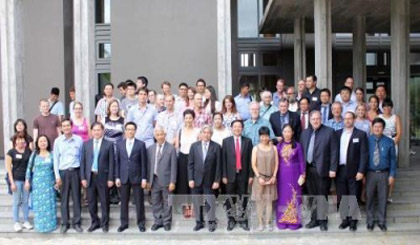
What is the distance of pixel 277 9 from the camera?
42.0ft

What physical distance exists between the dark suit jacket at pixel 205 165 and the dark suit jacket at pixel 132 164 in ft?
2.34

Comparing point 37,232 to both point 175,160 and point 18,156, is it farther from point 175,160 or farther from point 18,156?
point 175,160

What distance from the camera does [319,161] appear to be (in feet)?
23.3

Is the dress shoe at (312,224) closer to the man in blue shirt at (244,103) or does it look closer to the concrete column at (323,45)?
the man in blue shirt at (244,103)

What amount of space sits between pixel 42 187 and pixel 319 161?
13.8 feet

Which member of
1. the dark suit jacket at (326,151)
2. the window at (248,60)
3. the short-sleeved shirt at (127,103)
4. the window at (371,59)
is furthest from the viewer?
the window at (371,59)

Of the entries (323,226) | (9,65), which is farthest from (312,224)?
(9,65)

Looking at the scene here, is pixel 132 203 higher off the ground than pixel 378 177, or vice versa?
pixel 378 177

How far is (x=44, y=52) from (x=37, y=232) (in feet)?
27.7

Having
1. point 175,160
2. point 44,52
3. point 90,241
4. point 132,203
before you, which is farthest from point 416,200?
point 44,52

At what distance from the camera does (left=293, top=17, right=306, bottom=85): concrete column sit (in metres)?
14.3

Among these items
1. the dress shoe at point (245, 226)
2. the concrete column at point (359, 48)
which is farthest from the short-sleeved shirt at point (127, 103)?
the concrete column at point (359, 48)

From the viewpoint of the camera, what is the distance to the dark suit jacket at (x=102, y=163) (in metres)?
7.24

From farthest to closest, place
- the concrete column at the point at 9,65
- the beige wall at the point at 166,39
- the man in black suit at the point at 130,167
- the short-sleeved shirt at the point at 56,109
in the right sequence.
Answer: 1. the beige wall at the point at 166,39
2. the concrete column at the point at 9,65
3. the short-sleeved shirt at the point at 56,109
4. the man in black suit at the point at 130,167
